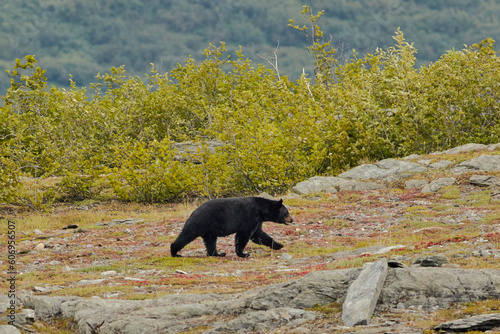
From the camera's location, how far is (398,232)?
2191 centimetres

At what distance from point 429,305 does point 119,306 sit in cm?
560

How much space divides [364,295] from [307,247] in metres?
11.8

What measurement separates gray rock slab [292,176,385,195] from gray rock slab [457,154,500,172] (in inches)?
204

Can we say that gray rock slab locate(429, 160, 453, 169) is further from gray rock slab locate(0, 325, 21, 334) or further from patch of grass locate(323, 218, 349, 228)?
gray rock slab locate(0, 325, 21, 334)

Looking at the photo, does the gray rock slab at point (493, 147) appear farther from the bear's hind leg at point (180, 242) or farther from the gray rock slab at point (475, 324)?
the gray rock slab at point (475, 324)

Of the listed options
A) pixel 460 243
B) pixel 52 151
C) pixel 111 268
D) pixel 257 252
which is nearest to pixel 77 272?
pixel 111 268

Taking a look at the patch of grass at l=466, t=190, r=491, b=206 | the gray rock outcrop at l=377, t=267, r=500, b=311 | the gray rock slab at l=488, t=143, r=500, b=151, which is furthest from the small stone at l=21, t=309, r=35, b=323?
the gray rock slab at l=488, t=143, r=500, b=151

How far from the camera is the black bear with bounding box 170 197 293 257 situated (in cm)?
1786

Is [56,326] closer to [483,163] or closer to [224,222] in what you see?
[224,222]

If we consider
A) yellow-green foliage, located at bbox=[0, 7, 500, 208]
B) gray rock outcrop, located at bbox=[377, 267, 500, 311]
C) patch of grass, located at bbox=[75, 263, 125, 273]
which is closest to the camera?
gray rock outcrop, located at bbox=[377, 267, 500, 311]

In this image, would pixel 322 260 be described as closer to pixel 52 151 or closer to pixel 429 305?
pixel 429 305

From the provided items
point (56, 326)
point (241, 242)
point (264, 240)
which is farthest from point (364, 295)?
point (264, 240)

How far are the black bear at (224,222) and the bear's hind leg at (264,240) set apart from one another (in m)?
0.33

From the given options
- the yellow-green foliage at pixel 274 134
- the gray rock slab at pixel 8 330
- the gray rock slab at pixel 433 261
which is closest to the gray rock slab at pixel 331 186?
the yellow-green foliage at pixel 274 134
